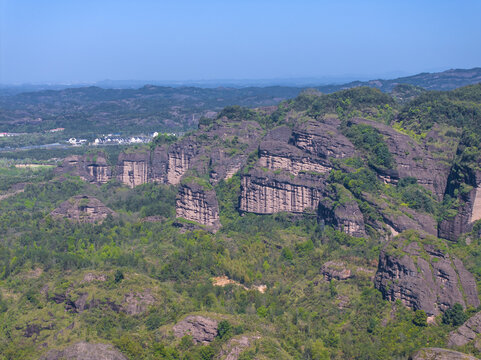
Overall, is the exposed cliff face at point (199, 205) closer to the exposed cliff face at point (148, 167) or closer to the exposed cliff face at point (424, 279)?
the exposed cliff face at point (148, 167)

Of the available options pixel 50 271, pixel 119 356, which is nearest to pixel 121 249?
pixel 50 271

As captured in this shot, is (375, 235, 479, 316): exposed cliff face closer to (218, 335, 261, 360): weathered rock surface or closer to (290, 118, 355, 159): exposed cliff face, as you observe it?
(218, 335, 261, 360): weathered rock surface

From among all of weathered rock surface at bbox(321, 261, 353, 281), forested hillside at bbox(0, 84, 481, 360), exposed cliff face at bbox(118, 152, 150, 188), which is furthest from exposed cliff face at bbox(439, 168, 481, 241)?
exposed cliff face at bbox(118, 152, 150, 188)

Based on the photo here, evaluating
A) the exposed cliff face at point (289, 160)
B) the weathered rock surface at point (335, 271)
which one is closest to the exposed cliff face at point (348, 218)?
the weathered rock surface at point (335, 271)

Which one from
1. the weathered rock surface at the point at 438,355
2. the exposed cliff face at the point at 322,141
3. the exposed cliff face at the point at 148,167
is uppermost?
the exposed cliff face at the point at 322,141

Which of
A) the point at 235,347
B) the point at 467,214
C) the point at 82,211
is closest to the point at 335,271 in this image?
the point at 467,214

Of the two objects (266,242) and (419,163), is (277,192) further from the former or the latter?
(419,163)
